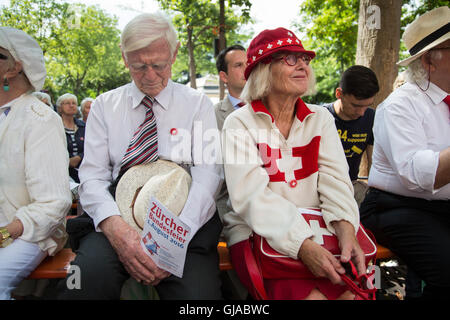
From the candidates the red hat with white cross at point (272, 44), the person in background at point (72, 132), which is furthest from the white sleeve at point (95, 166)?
the person in background at point (72, 132)

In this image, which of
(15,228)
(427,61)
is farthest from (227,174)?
(427,61)

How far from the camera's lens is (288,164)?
2.09 m

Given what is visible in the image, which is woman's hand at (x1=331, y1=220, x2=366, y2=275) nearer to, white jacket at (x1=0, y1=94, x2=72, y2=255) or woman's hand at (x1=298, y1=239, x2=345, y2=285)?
woman's hand at (x1=298, y1=239, x2=345, y2=285)

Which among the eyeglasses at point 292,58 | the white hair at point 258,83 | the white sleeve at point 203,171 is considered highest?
the eyeglasses at point 292,58

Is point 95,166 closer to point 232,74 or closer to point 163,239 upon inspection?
point 163,239

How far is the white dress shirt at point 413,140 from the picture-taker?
6.90 ft

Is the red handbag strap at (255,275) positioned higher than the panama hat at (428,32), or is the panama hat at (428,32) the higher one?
the panama hat at (428,32)

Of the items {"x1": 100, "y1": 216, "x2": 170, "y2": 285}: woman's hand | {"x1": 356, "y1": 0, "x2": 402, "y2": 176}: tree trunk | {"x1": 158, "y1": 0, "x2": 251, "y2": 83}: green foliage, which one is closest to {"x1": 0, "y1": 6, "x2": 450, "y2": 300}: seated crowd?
{"x1": 100, "y1": 216, "x2": 170, "y2": 285}: woman's hand

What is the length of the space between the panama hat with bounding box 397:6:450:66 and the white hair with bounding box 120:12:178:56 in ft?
5.75

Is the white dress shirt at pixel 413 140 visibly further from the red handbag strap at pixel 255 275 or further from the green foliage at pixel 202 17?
the green foliage at pixel 202 17

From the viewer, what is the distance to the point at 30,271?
2.04 m

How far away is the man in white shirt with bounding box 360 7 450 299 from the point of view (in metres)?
2.08

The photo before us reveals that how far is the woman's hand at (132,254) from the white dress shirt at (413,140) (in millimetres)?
1635
